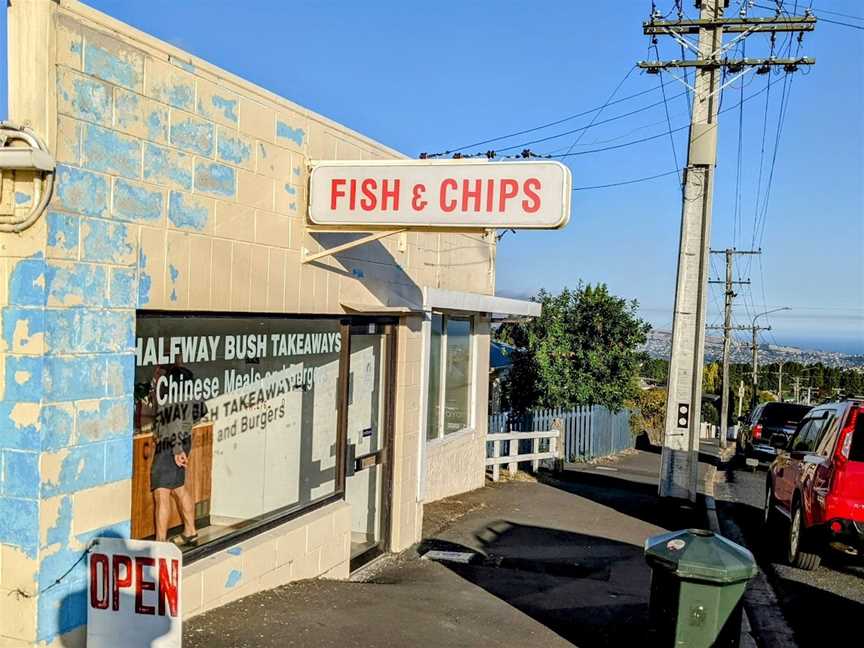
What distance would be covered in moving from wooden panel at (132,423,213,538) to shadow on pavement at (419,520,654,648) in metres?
2.81

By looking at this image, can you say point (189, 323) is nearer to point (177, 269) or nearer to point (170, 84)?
point (177, 269)

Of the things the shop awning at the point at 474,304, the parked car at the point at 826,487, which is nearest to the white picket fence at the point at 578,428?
the shop awning at the point at 474,304

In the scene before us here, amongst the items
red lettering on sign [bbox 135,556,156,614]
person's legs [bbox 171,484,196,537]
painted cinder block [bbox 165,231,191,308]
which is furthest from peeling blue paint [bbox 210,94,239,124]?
red lettering on sign [bbox 135,556,156,614]

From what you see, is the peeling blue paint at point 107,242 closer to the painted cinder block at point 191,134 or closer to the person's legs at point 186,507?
the painted cinder block at point 191,134

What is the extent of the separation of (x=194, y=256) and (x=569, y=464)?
15181mm

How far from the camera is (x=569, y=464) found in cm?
2006

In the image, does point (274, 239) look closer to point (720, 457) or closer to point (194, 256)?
point (194, 256)

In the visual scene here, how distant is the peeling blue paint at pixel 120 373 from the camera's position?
17.4ft

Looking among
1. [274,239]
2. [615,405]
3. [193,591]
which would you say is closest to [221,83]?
[274,239]

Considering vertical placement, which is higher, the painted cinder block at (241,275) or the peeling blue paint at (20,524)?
the painted cinder block at (241,275)

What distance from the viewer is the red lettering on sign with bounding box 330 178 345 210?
732 cm

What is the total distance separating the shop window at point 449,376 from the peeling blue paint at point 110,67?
7752 mm

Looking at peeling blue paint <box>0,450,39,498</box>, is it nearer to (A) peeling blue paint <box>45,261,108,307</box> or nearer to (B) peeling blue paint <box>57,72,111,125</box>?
(A) peeling blue paint <box>45,261,108,307</box>

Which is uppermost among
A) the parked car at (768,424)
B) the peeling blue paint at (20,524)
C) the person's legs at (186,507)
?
the peeling blue paint at (20,524)
